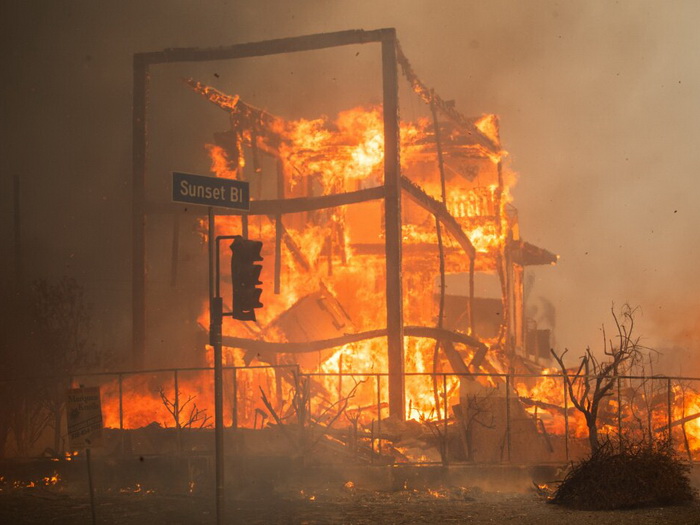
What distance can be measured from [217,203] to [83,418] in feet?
11.0

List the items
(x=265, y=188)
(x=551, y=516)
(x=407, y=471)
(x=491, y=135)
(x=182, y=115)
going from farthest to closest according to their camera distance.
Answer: (x=265, y=188) → (x=182, y=115) → (x=491, y=135) → (x=407, y=471) → (x=551, y=516)

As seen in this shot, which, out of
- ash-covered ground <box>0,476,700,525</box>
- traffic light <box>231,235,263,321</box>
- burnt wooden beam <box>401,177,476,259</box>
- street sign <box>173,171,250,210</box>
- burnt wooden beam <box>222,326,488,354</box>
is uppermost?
burnt wooden beam <box>401,177,476,259</box>

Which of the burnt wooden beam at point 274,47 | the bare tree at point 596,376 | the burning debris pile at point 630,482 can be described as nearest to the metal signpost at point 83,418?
the bare tree at point 596,376

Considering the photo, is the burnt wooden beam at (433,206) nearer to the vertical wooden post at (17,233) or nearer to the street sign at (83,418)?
the street sign at (83,418)

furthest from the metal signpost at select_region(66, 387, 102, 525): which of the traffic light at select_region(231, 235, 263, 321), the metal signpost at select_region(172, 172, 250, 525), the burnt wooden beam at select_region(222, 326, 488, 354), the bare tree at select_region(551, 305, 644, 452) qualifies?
the burnt wooden beam at select_region(222, 326, 488, 354)

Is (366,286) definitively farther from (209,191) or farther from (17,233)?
(209,191)

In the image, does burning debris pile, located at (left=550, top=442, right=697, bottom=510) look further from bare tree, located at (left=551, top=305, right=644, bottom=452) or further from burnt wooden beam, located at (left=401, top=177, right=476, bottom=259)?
burnt wooden beam, located at (left=401, top=177, right=476, bottom=259)

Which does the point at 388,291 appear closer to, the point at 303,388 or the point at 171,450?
the point at 303,388

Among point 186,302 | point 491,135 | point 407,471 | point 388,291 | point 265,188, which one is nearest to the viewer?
point 407,471

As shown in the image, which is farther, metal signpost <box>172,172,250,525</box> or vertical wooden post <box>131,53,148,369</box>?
vertical wooden post <box>131,53,148,369</box>

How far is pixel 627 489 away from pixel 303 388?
630cm

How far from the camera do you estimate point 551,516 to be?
11.3 meters

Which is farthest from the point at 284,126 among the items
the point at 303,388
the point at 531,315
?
the point at 531,315

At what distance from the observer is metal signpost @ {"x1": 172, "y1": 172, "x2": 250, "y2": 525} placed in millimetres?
9836
